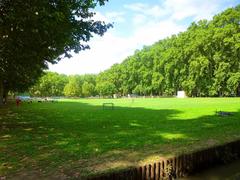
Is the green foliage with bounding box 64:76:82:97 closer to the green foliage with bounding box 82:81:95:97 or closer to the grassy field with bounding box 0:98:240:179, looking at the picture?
the green foliage with bounding box 82:81:95:97

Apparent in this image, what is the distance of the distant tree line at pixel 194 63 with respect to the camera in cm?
7181

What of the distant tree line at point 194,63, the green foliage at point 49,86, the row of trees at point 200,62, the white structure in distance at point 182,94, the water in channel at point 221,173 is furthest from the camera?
the green foliage at point 49,86

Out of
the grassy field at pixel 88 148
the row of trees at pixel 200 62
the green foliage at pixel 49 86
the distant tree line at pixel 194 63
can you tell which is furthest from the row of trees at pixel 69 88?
the grassy field at pixel 88 148

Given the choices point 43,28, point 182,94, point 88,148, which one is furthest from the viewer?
point 182,94

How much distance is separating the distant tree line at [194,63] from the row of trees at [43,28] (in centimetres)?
5877

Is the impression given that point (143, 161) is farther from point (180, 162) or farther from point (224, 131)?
point (224, 131)

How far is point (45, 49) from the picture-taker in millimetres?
16516

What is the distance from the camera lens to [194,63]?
76.8 meters

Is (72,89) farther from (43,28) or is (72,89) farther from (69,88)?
(43,28)

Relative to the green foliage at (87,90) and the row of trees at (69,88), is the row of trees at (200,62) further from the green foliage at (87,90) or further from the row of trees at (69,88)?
the green foliage at (87,90)

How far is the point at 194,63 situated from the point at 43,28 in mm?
67684

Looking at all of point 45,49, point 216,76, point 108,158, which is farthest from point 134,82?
point 108,158

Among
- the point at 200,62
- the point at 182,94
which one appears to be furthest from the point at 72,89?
the point at 200,62

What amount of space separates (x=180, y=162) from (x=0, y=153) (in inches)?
245
